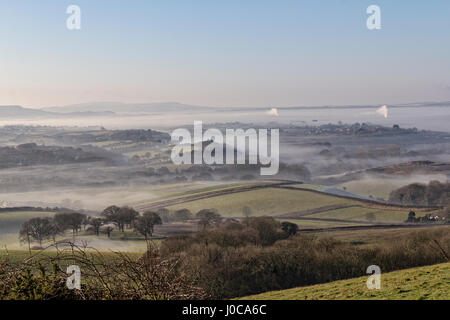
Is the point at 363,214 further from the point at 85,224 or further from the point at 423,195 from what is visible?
the point at 85,224

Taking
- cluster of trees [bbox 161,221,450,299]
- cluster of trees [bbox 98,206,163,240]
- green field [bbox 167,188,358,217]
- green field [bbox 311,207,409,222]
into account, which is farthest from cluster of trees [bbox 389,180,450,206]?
cluster of trees [bbox 161,221,450,299]

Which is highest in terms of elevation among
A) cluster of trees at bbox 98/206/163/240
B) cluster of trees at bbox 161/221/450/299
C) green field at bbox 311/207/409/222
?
cluster of trees at bbox 161/221/450/299

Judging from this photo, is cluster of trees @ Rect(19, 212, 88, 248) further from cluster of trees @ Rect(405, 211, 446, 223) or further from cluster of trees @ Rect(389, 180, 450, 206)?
cluster of trees @ Rect(389, 180, 450, 206)

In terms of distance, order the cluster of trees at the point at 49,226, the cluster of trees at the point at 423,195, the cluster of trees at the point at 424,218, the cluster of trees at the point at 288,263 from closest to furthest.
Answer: the cluster of trees at the point at 288,263
the cluster of trees at the point at 49,226
the cluster of trees at the point at 424,218
the cluster of trees at the point at 423,195

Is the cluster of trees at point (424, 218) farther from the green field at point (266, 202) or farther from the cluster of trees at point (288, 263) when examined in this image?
the cluster of trees at point (288, 263)

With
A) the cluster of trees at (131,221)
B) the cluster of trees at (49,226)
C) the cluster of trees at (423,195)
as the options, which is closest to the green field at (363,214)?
the cluster of trees at (423,195)
